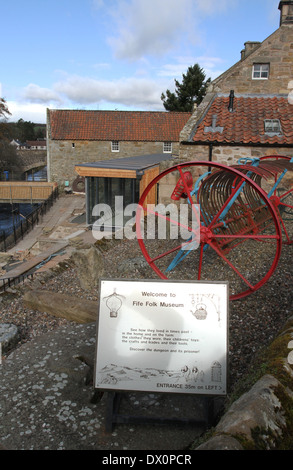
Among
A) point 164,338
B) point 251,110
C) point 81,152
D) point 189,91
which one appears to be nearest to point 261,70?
point 251,110

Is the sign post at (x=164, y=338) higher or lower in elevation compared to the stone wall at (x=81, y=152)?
lower

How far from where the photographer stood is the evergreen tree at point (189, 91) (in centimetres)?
4044

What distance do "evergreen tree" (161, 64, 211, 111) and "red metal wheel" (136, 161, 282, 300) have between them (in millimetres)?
34433

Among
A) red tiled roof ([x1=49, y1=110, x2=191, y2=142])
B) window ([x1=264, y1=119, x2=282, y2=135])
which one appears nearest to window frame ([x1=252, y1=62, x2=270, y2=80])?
window ([x1=264, y1=119, x2=282, y2=135])

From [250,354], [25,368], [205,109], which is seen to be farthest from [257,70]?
[25,368]

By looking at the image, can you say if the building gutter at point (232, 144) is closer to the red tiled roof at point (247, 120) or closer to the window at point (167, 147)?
the red tiled roof at point (247, 120)

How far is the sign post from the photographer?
3.33 metres

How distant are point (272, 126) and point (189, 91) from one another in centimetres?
3027

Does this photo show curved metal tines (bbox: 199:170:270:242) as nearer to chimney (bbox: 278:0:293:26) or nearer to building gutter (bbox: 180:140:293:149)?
building gutter (bbox: 180:140:293:149)

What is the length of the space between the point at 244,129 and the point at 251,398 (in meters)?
11.8

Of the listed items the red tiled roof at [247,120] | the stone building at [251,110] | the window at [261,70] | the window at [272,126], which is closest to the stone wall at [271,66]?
the stone building at [251,110]

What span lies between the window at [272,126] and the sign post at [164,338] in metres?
11.1

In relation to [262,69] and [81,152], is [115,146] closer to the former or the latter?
[81,152]

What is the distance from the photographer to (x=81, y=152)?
108 feet
